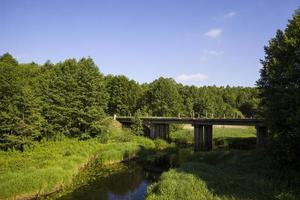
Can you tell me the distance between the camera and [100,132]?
51344 millimetres

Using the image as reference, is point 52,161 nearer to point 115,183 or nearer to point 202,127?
point 115,183

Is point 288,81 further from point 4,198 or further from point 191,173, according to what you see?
point 4,198

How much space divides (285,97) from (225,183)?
8.66 metres

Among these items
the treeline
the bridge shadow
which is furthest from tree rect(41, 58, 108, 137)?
the bridge shadow

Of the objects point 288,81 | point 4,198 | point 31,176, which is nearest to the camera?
point 4,198

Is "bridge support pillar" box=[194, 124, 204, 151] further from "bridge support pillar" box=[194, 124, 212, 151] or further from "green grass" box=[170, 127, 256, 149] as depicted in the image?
"green grass" box=[170, 127, 256, 149]

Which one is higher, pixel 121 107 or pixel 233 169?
pixel 121 107

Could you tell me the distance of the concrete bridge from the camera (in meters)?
43.6

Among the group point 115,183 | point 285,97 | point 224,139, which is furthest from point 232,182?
point 224,139

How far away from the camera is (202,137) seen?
52.8 meters

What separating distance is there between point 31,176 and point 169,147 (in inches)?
1168

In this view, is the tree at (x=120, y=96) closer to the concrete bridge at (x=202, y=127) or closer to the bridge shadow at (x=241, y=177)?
the concrete bridge at (x=202, y=127)

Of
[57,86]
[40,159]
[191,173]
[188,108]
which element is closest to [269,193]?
[191,173]

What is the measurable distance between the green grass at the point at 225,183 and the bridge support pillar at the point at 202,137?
22.8 meters
